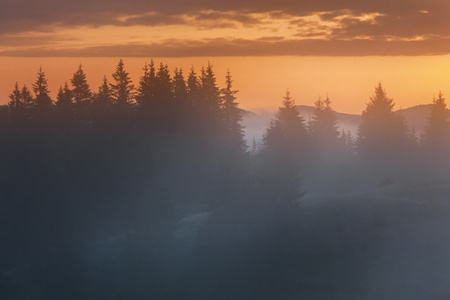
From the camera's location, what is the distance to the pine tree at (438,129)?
9794cm

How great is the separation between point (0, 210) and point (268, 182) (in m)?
25.1

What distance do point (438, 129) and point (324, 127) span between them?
15859 millimetres

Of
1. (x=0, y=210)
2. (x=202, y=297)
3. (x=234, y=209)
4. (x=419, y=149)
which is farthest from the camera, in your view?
(x=419, y=149)

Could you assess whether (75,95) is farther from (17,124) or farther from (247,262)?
(247,262)

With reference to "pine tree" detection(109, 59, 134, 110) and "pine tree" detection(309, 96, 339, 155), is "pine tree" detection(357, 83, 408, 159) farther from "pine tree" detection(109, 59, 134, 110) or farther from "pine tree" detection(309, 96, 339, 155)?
"pine tree" detection(109, 59, 134, 110)

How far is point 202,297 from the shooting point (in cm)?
5162

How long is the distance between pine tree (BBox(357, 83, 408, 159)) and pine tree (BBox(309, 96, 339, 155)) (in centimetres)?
498

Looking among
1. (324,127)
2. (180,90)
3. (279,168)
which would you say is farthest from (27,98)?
(324,127)

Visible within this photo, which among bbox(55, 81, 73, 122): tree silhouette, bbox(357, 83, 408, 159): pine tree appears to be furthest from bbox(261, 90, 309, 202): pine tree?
bbox(357, 83, 408, 159): pine tree

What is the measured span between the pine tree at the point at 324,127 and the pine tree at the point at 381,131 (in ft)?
16.3

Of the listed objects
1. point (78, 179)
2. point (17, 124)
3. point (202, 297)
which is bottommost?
point (202, 297)

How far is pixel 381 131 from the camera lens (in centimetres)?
9731

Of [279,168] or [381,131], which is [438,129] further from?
[279,168]

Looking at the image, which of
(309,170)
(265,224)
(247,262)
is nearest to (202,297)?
(247,262)
